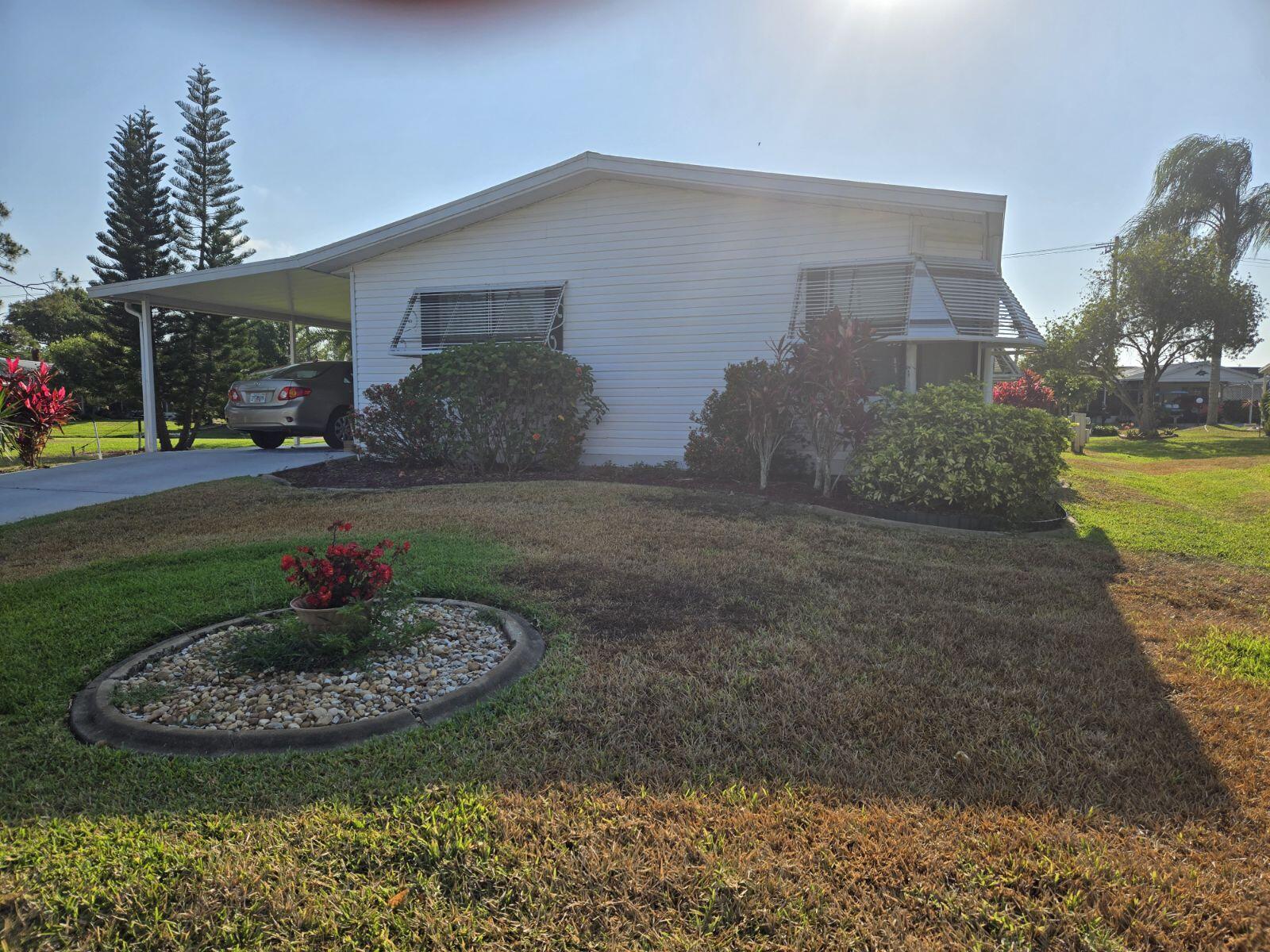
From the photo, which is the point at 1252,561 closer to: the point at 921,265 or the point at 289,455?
the point at 921,265

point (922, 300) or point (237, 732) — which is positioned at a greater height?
point (922, 300)

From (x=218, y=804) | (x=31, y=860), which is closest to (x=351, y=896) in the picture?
(x=218, y=804)

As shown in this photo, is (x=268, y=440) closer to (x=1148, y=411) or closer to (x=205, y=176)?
(x=205, y=176)

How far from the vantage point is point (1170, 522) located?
7.10m

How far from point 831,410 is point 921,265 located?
2.19 m

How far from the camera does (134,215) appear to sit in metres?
18.6

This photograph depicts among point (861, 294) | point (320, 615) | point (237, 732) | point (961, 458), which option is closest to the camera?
point (237, 732)

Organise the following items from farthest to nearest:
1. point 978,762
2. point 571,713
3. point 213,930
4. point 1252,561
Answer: point 1252,561
point 571,713
point 978,762
point 213,930

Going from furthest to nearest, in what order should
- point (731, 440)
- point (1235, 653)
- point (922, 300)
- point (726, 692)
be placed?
point (731, 440) → point (922, 300) → point (1235, 653) → point (726, 692)

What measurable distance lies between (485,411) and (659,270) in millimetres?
2914

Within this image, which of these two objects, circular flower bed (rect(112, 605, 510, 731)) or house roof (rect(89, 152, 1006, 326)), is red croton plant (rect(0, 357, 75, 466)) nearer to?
house roof (rect(89, 152, 1006, 326))

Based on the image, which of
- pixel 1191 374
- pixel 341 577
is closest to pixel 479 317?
pixel 341 577

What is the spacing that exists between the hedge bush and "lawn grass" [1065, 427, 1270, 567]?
5.68 metres

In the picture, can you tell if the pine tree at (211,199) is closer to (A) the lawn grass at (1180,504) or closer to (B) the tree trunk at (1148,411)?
(A) the lawn grass at (1180,504)
